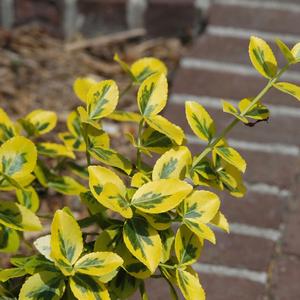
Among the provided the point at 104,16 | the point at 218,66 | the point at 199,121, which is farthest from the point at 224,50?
the point at 199,121

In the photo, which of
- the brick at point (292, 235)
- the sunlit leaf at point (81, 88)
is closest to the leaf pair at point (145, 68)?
the sunlit leaf at point (81, 88)

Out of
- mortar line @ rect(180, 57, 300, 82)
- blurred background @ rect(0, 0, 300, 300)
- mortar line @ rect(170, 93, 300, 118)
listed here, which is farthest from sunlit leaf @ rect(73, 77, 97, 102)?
mortar line @ rect(180, 57, 300, 82)

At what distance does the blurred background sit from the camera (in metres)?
2.28

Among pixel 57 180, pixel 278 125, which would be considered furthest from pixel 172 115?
pixel 57 180

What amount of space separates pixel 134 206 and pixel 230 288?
0.88m

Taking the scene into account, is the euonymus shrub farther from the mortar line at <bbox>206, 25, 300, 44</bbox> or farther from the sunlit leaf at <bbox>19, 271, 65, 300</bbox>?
the mortar line at <bbox>206, 25, 300, 44</bbox>

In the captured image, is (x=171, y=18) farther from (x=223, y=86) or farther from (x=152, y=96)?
(x=152, y=96)

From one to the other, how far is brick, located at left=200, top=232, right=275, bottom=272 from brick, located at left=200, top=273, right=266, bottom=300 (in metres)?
0.05

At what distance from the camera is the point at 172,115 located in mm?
2758

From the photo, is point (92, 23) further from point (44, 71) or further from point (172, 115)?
point (172, 115)

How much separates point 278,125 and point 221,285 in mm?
712

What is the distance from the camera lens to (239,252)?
2.30 m

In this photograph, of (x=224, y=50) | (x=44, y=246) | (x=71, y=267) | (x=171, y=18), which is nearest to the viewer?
(x=71, y=267)

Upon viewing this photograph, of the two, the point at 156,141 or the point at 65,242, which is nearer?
the point at 65,242
